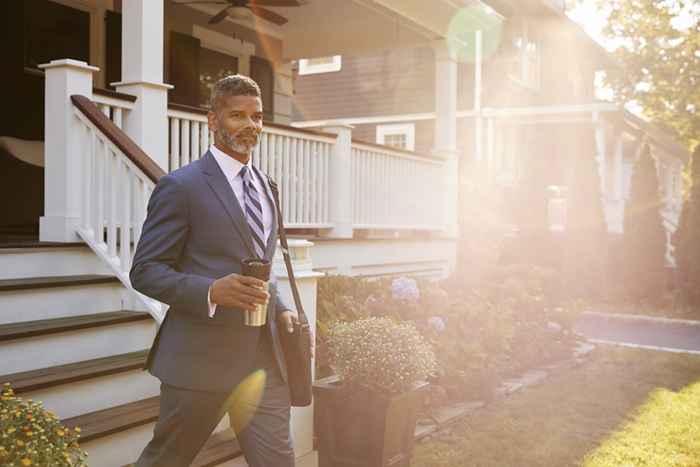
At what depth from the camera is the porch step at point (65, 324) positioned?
4.37 meters

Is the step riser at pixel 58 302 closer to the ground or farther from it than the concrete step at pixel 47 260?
closer to the ground

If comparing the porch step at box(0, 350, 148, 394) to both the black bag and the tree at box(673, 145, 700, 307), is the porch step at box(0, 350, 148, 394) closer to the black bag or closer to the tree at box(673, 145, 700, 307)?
the black bag

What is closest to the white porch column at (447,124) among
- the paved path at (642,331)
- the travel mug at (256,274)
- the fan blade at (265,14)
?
the fan blade at (265,14)

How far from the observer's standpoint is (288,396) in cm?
302

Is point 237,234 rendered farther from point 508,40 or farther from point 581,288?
point 508,40

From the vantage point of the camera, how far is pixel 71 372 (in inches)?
170

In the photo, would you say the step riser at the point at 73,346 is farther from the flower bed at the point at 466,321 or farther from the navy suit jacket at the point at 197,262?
the navy suit jacket at the point at 197,262

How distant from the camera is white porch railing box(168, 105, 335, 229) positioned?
26.1 feet

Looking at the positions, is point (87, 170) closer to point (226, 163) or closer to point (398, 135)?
point (226, 163)

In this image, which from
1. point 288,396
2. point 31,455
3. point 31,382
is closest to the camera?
point 31,455

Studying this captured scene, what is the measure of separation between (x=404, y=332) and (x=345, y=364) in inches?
16.9

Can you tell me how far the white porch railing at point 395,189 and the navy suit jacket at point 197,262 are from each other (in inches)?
259

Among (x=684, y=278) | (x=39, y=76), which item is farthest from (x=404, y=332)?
(x=684, y=278)

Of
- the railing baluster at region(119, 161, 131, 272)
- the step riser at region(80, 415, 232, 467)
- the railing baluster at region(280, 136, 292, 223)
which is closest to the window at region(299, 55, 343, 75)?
the railing baluster at region(280, 136, 292, 223)
